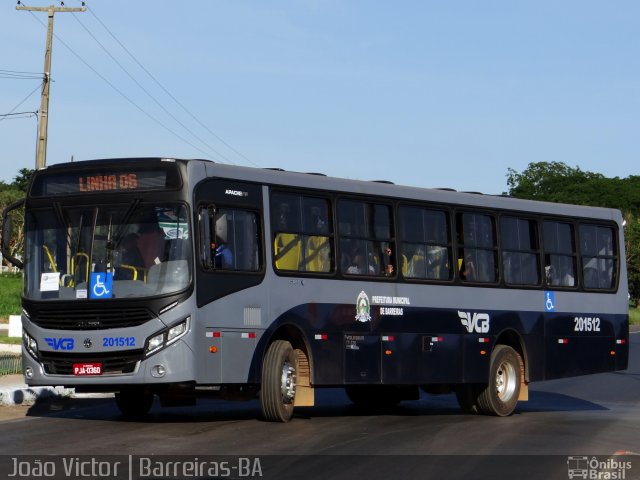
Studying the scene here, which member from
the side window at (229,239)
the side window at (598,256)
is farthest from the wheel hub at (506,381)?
the side window at (229,239)

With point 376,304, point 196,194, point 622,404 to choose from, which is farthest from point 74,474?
point 622,404

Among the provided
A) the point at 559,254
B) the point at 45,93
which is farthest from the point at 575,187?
the point at 559,254

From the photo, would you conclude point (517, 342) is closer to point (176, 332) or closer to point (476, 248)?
point (476, 248)

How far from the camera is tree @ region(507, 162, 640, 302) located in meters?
167

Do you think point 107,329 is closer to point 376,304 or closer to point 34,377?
point 34,377

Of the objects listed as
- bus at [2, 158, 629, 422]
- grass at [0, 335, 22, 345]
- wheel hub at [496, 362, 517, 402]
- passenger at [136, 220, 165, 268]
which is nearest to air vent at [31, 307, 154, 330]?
bus at [2, 158, 629, 422]

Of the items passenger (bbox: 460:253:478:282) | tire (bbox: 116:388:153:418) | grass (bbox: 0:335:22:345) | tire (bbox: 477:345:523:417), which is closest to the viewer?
tire (bbox: 116:388:153:418)

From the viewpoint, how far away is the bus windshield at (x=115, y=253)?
1515 cm

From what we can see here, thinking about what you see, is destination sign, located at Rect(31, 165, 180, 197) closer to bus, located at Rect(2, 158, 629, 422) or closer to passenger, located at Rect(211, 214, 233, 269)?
bus, located at Rect(2, 158, 629, 422)

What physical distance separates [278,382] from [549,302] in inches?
253

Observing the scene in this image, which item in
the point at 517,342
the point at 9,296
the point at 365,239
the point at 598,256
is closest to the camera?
the point at 365,239

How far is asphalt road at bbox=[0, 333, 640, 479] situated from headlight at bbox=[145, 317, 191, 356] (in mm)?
964

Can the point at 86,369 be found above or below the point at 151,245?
below

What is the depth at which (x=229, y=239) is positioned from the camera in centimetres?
1583
